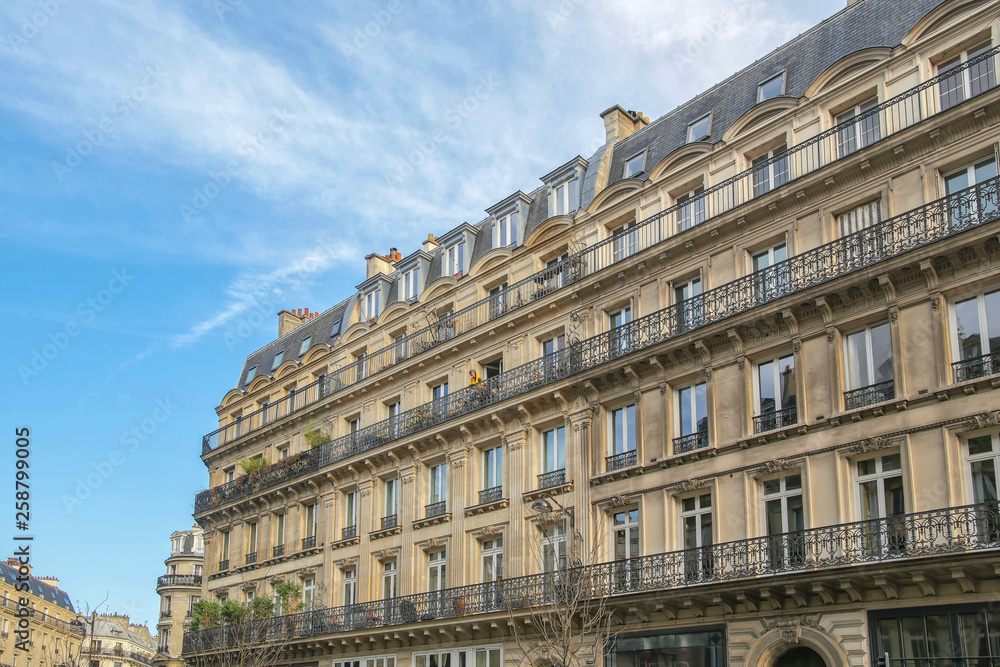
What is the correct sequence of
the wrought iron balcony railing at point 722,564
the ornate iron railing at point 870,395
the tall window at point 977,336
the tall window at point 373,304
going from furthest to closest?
the tall window at point 373,304, the ornate iron railing at point 870,395, the tall window at point 977,336, the wrought iron balcony railing at point 722,564

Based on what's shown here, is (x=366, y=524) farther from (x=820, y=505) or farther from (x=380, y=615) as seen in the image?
(x=820, y=505)

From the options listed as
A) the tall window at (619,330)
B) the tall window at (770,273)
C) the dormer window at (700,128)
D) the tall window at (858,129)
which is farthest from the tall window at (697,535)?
the dormer window at (700,128)

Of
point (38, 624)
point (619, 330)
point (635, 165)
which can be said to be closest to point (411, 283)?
point (635, 165)

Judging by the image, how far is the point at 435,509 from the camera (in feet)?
87.7

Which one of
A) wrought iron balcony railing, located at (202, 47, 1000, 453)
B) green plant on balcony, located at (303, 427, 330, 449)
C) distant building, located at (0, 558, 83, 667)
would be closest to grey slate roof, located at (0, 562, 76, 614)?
distant building, located at (0, 558, 83, 667)

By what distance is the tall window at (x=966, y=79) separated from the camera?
1755cm

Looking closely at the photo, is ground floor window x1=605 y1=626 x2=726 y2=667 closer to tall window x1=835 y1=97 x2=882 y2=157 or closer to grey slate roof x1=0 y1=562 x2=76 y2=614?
tall window x1=835 y1=97 x2=882 y2=157

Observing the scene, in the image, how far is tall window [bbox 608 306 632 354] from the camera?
2262 cm

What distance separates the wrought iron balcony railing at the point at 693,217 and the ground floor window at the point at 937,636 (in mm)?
6518

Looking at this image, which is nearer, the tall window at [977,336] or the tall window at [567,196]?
the tall window at [977,336]

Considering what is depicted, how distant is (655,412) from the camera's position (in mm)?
21438

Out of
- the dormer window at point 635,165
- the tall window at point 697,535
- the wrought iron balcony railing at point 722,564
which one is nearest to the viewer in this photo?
the wrought iron balcony railing at point 722,564

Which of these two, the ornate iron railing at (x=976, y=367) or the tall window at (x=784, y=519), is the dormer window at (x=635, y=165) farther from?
the ornate iron railing at (x=976, y=367)

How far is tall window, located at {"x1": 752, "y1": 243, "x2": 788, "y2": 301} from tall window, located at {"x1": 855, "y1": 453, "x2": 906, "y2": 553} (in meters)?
3.80
